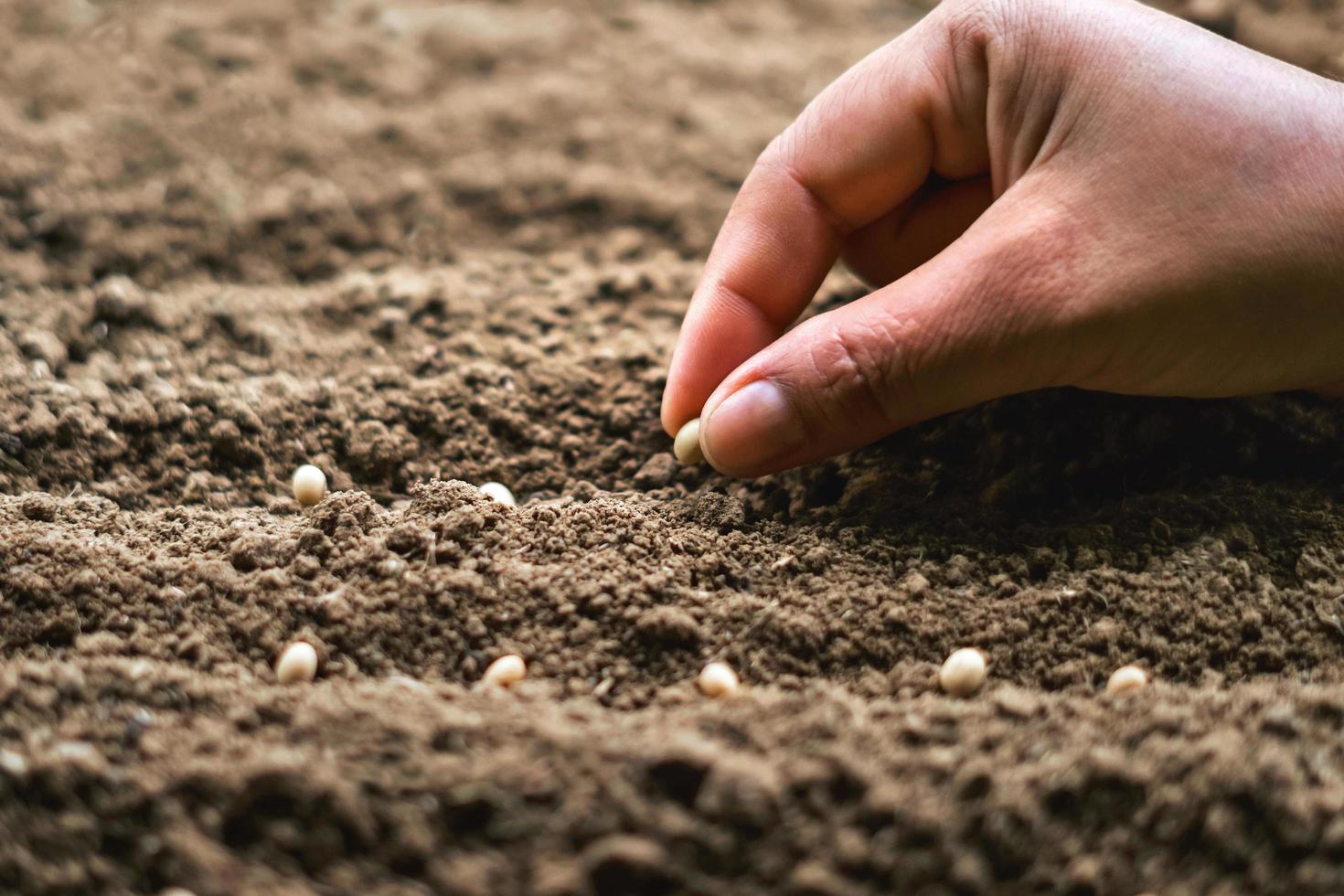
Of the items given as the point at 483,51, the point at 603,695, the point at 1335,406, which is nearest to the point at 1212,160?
the point at 1335,406

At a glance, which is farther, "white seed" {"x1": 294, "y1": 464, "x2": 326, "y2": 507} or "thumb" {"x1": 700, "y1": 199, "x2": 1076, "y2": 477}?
"white seed" {"x1": 294, "y1": 464, "x2": 326, "y2": 507}

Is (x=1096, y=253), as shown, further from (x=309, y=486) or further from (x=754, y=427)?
(x=309, y=486)

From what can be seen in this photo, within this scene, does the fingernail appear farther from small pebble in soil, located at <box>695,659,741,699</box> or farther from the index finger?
small pebble in soil, located at <box>695,659,741,699</box>

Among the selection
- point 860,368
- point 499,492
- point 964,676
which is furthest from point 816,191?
point 964,676

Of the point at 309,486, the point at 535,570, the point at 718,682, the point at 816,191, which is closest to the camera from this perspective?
the point at 718,682

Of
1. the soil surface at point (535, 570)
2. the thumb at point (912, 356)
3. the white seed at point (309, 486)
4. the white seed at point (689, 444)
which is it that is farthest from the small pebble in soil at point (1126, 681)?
the white seed at point (309, 486)

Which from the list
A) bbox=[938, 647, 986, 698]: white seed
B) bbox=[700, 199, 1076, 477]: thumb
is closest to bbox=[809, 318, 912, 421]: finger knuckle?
bbox=[700, 199, 1076, 477]: thumb
